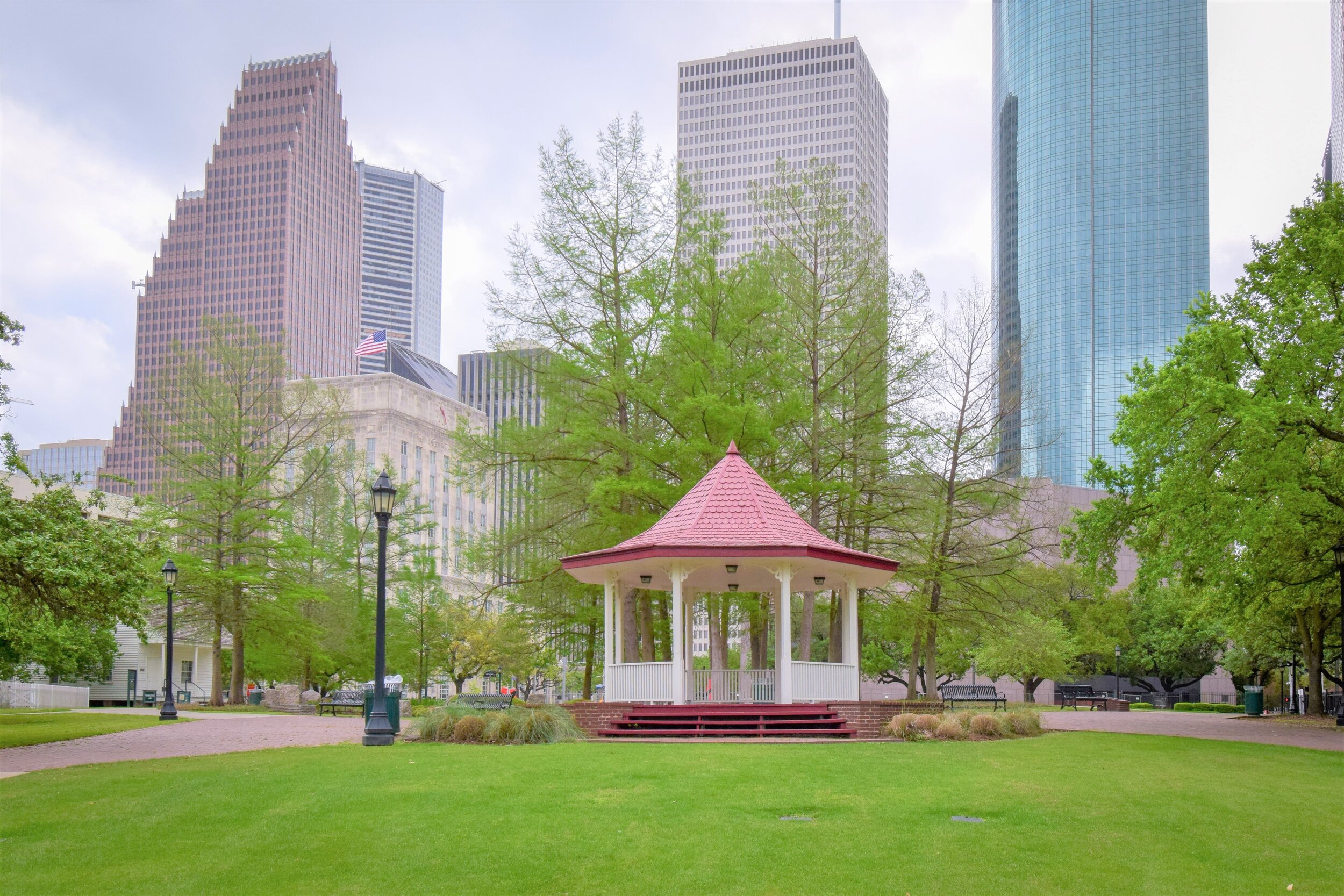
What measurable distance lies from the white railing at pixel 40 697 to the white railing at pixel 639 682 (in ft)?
90.8

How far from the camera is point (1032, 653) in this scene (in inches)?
1764

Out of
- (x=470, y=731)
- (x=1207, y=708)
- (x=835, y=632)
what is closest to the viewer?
(x=470, y=731)

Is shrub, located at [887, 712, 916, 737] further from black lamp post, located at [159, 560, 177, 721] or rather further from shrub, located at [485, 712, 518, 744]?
black lamp post, located at [159, 560, 177, 721]

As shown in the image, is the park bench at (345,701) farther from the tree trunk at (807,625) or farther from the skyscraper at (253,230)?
the skyscraper at (253,230)

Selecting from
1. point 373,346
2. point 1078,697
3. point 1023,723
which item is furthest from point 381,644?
point 373,346

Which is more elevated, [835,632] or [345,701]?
[835,632]

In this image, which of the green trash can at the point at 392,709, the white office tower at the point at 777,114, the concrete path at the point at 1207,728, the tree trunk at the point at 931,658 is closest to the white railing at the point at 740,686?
the green trash can at the point at 392,709

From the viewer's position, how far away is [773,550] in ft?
70.1

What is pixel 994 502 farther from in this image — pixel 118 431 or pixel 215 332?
pixel 118 431

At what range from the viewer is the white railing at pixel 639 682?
74.7 feet

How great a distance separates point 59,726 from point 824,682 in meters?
16.8

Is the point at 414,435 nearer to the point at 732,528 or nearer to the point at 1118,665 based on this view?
the point at 1118,665

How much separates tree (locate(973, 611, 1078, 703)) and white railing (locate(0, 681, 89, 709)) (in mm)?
34862

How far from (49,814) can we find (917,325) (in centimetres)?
2434
